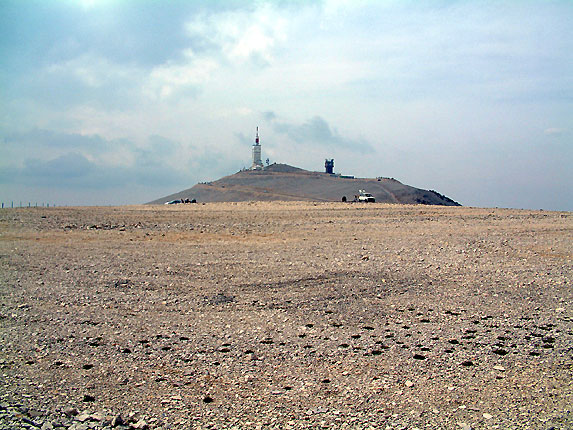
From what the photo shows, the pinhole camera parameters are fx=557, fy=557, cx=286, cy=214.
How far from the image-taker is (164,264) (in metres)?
13.5

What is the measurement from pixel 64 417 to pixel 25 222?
19.8 m

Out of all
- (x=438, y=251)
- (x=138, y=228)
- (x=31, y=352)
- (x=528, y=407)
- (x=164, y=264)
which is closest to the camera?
(x=528, y=407)

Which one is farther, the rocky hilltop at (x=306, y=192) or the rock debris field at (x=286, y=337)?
the rocky hilltop at (x=306, y=192)

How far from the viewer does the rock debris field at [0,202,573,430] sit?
5.57 meters

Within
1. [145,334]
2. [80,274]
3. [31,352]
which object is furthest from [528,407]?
[80,274]

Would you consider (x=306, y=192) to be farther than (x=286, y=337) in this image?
Yes

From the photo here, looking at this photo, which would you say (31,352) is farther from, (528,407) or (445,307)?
(445,307)

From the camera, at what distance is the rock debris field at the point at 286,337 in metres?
5.57

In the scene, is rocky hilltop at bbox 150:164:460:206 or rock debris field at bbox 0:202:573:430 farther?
rocky hilltop at bbox 150:164:460:206

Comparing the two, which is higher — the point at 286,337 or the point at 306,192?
the point at 306,192

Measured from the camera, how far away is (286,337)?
802cm

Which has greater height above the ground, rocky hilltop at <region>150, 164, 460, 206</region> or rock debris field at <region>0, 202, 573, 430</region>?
rocky hilltop at <region>150, 164, 460, 206</region>

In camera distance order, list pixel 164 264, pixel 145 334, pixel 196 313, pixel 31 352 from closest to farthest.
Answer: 1. pixel 31 352
2. pixel 145 334
3. pixel 196 313
4. pixel 164 264

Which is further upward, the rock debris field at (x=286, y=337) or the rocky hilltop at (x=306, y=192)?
the rocky hilltop at (x=306, y=192)
